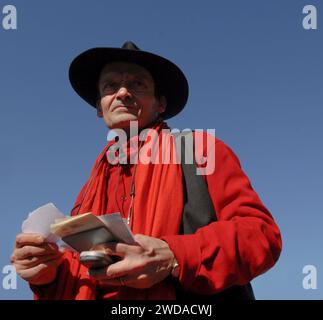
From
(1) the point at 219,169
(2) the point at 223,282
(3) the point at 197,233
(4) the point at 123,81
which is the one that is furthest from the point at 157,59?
(2) the point at 223,282

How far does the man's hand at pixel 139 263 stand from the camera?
259cm

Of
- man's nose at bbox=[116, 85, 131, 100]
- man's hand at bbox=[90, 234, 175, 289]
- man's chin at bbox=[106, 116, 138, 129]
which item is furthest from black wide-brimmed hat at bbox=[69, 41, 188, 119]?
man's hand at bbox=[90, 234, 175, 289]

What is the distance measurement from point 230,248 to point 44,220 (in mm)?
1060

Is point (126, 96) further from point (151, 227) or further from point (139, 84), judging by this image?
point (151, 227)

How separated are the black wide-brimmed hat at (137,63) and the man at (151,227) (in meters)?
0.01

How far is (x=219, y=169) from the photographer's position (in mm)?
3238

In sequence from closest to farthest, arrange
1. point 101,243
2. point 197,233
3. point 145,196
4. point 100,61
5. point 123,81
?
point 101,243 → point 197,233 → point 145,196 → point 123,81 → point 100,61

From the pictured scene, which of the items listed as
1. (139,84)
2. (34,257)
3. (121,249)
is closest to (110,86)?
(139,84)

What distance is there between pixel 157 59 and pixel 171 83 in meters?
0.33

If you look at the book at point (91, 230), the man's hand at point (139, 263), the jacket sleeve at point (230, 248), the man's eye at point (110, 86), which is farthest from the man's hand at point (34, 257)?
the man's eye at point (110, 86)

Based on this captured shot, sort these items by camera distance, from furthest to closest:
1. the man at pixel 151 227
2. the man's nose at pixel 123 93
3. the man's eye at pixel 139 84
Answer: the man's eye at pixel 139 84, the man's nose at pixel 123 93, the man at pixel 151 227

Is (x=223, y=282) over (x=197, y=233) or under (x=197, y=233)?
under

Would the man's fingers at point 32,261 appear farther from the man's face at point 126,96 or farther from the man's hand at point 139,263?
the man's face at point 126,96

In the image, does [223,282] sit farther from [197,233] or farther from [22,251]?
[22,251]
